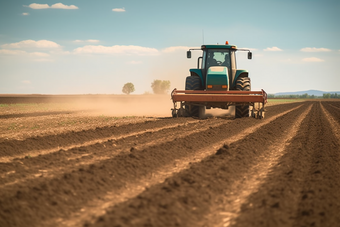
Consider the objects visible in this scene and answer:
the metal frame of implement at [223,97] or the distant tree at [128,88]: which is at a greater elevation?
the distant tree at [128,88]

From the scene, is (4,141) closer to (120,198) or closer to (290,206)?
(120,198)

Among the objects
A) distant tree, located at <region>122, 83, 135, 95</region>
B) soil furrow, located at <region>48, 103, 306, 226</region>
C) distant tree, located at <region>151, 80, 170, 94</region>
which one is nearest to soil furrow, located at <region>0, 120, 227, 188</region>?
soil furrow, located at <region>48, 103, 306, 226</region>

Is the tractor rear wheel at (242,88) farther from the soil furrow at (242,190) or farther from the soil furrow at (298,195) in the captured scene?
the soil furrow at (298,195)

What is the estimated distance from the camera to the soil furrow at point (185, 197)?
3.94 m

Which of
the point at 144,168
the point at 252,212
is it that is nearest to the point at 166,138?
the point at 144,168

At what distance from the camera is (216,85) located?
50.7ft

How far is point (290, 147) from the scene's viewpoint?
9055 mm

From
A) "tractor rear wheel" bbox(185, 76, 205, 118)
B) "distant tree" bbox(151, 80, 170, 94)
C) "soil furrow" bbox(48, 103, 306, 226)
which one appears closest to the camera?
"soil furrow" bbox(48, 103, 306, 226)

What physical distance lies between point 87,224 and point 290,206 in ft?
8.58

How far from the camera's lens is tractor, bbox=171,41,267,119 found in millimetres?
14852

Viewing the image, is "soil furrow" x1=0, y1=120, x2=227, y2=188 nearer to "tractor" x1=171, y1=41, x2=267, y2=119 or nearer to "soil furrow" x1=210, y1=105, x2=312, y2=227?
"soil furrow" x1=210, y1=105, x2=312, y2=227

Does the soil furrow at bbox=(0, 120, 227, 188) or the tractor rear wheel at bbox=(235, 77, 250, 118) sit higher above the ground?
the tractor rear wheel at bbox=(235, 77, 250, 118)

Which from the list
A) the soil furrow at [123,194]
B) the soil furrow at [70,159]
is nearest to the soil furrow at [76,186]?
the soil furrow at [123,194]

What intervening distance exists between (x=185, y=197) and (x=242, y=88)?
11.4 m
